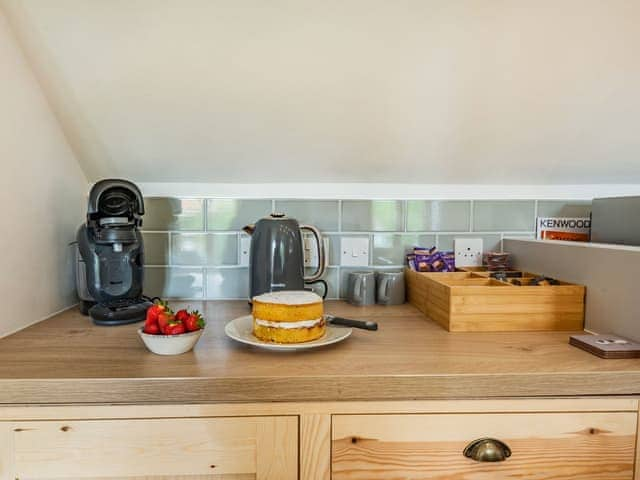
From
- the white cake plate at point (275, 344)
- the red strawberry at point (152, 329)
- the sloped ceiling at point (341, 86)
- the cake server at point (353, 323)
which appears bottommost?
the white cake plate at point (275, 344)

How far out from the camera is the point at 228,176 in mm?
1287

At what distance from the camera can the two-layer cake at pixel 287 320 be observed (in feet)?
2.75

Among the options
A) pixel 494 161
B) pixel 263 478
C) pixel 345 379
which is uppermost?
pixel 494 161

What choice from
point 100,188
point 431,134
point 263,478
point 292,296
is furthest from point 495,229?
point 100,188

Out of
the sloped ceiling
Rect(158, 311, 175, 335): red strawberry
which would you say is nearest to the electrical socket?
the sloped ceiling

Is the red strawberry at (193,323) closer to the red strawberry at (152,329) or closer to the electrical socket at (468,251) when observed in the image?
the red strawberry at (152,329)

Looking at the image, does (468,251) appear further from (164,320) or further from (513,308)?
(164,320)

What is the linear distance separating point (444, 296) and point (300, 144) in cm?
58

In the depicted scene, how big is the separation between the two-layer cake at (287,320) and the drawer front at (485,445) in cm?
18

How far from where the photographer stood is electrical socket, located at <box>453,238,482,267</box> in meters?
1.38

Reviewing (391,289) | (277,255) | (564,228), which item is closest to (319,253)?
(277,255)

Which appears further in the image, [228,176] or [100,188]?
[228,176]

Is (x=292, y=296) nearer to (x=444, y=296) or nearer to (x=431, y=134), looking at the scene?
(x=444, y=296)

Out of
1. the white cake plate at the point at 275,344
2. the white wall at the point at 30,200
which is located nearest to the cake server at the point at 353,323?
the white cake plate at the point at 275,344
